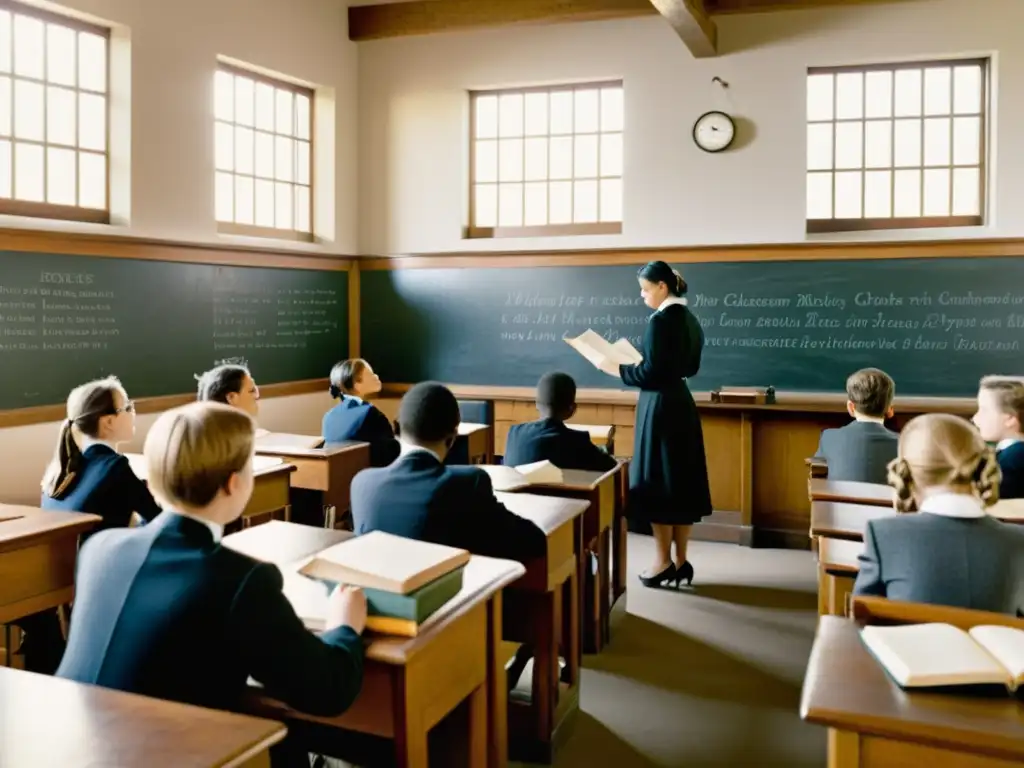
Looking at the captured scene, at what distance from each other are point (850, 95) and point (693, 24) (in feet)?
3.81

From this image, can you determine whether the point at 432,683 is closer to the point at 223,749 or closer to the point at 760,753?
the point at 223,749

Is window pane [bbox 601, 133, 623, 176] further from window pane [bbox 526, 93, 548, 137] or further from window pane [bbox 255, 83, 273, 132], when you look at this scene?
window pane [bbox 255, 83, 273, 132]

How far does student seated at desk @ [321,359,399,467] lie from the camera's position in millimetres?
4082

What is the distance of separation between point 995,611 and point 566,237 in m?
4.43

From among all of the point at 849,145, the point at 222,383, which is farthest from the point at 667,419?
the point at 849,145

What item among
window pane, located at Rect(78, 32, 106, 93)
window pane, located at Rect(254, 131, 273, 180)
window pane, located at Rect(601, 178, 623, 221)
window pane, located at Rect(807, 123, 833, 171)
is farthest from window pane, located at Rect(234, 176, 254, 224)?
window pane, located at Rect(807, 123, 833, 171)

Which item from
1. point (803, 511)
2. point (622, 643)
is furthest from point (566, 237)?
point (622, 643)

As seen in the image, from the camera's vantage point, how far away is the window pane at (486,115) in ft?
20.4

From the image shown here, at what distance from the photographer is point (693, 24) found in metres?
4.99

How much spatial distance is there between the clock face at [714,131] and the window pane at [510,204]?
124cm

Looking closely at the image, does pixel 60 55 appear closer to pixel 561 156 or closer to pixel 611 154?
pixel 561 156

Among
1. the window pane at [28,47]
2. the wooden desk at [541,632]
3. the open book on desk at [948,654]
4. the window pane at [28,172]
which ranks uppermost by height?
the window pane at [28,47]

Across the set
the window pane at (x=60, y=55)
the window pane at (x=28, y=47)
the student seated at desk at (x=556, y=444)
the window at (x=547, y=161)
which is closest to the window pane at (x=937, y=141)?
the window at (x=547, y=161)

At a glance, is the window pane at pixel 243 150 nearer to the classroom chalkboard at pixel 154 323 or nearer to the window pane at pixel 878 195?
the classroom chalkboard at pixel 154 323
